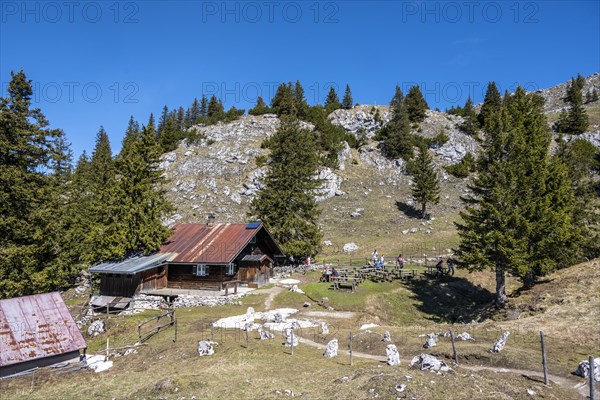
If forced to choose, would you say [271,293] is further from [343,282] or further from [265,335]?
[265,335]

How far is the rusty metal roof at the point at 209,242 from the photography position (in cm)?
3619

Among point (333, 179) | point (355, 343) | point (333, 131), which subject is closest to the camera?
point (355, 343)

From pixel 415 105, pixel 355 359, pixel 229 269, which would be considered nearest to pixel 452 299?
pixel 355 359

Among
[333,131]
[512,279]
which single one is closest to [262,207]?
[512,279]

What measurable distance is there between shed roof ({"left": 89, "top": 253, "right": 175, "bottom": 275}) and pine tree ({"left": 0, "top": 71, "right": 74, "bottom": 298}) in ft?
12.0

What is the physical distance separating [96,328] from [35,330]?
7992 mm

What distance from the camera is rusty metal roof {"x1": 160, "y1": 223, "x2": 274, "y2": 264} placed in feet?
119

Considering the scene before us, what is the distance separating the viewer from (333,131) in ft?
292

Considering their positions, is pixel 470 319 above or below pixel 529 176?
below

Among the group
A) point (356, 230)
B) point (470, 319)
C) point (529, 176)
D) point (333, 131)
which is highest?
point (333, 131)

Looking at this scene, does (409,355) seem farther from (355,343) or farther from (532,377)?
(532,377)

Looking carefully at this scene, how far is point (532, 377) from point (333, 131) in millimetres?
78392

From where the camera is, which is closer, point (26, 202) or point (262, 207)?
point (26, 202)

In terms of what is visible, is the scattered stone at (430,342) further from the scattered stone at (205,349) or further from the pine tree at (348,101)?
the pine tree at (348,101)
